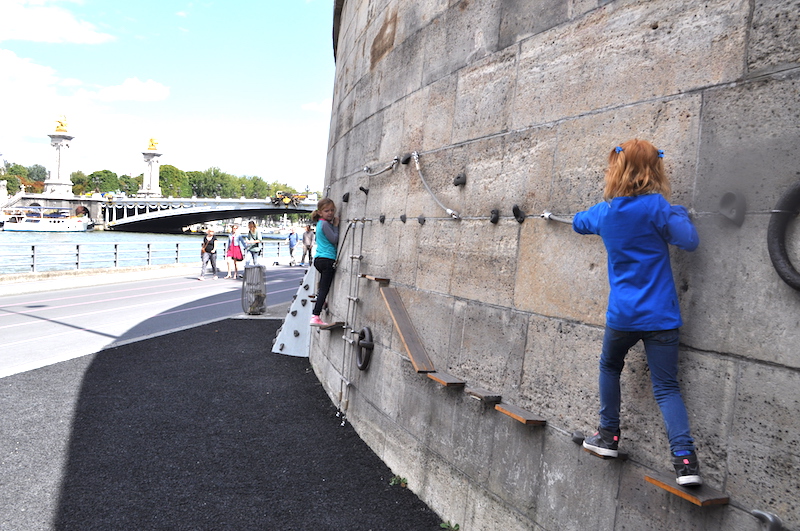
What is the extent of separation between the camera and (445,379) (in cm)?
381

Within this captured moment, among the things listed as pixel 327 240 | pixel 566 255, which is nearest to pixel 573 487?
pixel 566 255

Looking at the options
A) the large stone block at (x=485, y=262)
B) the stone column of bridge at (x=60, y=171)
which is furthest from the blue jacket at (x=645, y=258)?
the stone column of bridge at (x=60, y=171)

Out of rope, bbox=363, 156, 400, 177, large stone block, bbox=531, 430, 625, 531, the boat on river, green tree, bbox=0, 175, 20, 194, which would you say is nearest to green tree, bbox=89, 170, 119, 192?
green tree, bbox=0, 175, 20, 194

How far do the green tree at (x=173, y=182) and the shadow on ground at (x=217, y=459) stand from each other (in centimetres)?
14265

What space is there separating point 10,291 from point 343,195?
1277 cm

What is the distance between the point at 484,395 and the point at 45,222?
81.0m

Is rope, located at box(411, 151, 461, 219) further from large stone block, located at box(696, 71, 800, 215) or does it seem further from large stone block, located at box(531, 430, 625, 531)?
large stone block, located at box(696, 71, 800, 215)

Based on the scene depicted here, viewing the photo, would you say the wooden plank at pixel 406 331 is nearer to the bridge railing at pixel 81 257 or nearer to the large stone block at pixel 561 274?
the large stone block at pixel 561 274

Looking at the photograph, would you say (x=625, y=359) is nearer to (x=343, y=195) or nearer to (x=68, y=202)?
(x=343, y=195)

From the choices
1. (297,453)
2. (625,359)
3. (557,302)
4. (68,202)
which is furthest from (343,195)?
(68,202)

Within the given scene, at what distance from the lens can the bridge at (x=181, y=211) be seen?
65.7 metres

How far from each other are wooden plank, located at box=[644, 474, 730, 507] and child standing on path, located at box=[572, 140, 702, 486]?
4 cm

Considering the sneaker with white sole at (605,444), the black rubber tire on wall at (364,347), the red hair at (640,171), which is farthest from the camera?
the black rubber tire on wall at (364,347)

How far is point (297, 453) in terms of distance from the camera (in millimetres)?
4891
